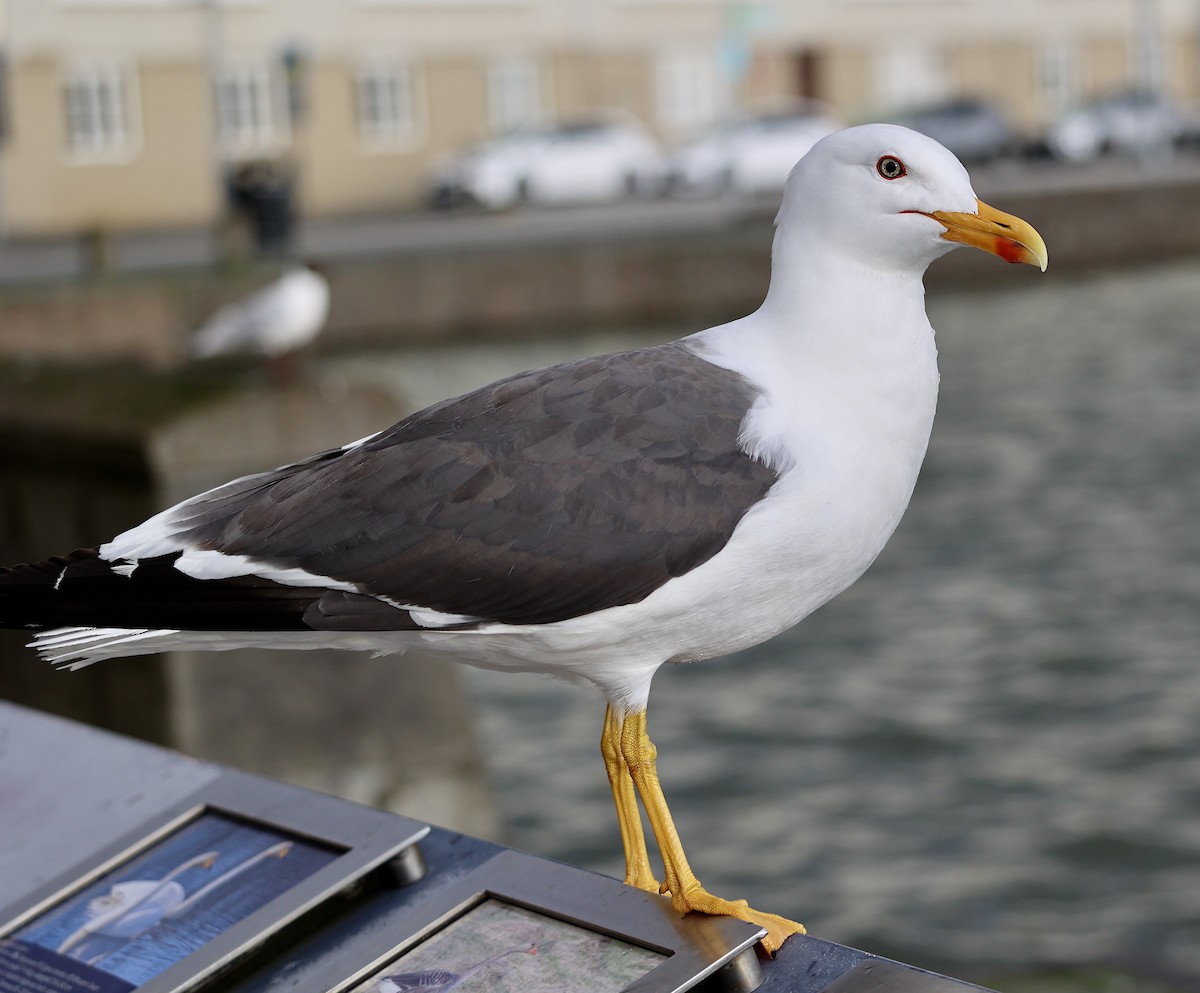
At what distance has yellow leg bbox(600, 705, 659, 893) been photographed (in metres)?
2.83

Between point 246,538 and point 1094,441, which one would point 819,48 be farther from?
point 246,538

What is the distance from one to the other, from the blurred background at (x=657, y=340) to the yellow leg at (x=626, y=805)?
10.9 ft

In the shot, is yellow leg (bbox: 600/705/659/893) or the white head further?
yellow leg (bbox: 600/705/659/893)

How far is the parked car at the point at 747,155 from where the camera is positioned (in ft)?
107

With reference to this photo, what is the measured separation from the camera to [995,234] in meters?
2.49

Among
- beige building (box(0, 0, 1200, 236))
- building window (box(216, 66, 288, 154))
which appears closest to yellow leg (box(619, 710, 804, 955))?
beige building (box(0, 0, 1200, 236))

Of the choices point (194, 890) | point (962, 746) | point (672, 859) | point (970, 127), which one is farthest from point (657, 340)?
point (672, 859)

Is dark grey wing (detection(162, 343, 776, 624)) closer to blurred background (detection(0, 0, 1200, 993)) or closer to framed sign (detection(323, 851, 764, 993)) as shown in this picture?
framed sign (detection(323, 851, 764, 993))

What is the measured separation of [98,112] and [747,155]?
13.4 m

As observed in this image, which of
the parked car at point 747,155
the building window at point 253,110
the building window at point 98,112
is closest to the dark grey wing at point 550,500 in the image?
the parked car at point 747,155

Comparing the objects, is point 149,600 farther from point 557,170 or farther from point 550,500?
point 557,170

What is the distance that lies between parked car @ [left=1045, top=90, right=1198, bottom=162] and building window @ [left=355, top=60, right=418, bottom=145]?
13745 millimetres

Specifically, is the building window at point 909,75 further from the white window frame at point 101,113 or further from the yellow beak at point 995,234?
the yellow beak at point 995,234

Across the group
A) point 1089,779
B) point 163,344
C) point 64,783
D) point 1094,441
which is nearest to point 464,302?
point 163,344
